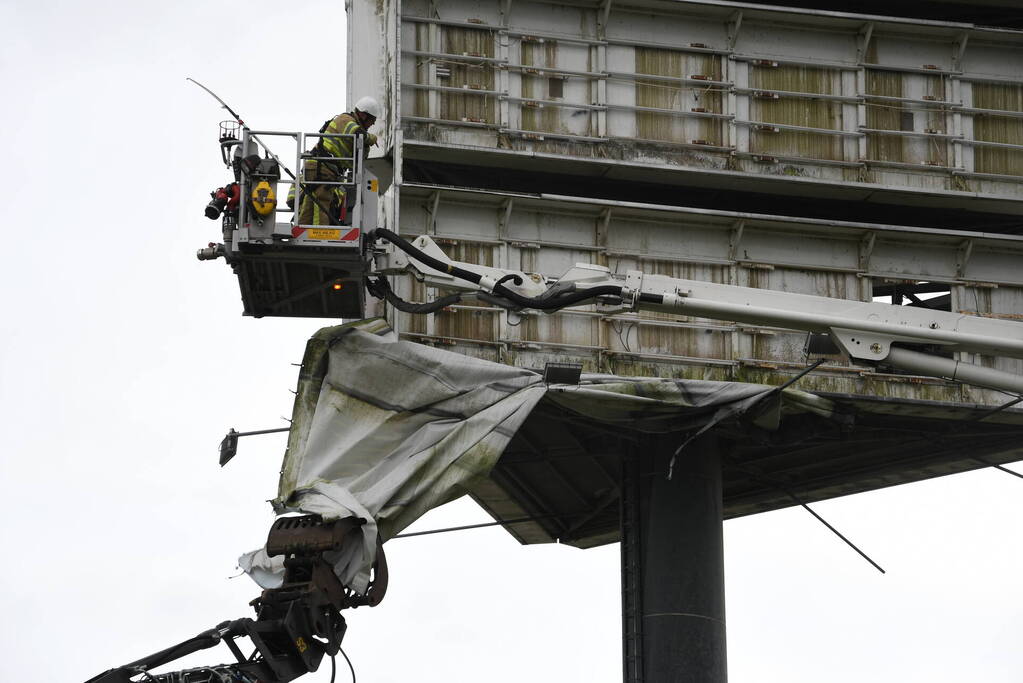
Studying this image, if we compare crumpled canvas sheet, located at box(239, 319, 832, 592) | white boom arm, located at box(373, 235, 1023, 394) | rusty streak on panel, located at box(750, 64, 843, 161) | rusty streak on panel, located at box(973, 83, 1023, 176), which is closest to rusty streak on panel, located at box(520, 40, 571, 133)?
Answer: rusty streak on panel, located at box(750, 64, 843, 161)

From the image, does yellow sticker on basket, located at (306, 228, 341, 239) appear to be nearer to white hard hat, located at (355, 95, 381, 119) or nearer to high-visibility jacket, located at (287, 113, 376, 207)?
high-visibility jacket, located at (287, 113, 376, 207)

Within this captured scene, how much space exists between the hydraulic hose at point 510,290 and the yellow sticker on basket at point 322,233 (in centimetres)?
95

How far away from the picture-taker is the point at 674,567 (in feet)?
92.3

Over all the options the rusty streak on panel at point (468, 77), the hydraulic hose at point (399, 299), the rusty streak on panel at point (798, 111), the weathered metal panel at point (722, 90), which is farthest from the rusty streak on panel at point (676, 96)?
the hydraulic hose at point (399, 299)

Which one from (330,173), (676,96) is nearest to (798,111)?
(676,96)

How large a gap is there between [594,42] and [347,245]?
676 cm

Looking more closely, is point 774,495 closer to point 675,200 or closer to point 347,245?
point 675,200

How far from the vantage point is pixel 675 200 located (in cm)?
3067

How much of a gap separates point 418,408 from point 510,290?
2.26m

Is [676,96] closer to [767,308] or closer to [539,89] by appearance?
[539,89]

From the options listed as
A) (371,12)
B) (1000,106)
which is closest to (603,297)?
(371,12)

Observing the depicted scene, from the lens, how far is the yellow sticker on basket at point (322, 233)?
79.0ft

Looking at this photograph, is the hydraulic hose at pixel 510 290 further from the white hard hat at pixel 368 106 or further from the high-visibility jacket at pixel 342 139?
the white hard hat at pixel 368 106

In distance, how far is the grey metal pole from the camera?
1090 inches
